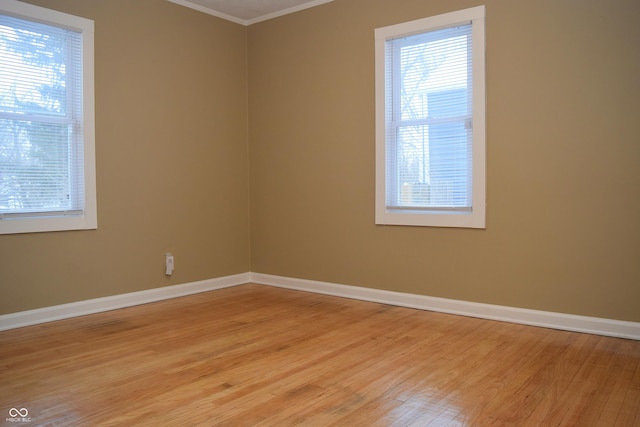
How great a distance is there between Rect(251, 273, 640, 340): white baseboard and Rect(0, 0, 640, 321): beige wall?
0.07 m

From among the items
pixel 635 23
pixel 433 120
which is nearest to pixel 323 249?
pixel 433 120

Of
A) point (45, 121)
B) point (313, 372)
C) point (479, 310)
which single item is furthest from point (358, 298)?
point (45, 121)

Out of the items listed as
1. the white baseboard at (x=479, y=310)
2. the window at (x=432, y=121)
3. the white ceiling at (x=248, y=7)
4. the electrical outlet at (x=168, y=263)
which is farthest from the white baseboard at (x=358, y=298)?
the white ceiling at (x=248, y=7)

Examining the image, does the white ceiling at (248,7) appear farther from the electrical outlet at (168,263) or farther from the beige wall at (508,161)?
the electrical outlet at (168,263)

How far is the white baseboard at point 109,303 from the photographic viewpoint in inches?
149

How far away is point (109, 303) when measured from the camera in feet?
14.1

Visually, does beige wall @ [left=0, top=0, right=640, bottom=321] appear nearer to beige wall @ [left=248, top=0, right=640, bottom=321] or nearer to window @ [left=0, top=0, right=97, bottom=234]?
beige wall @ [left=248, top=0, right=640, bottom=321]

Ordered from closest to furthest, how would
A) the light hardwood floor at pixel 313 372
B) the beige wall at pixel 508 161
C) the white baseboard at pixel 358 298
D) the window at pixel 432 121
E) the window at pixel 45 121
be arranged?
the light hardwood floor at pixel 313 372
the beige wall at pixel 508 161
the white baseboard at pixel 358 298
the window at pixel 45 121
the window at pixel 432 121

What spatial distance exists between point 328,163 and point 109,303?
228 centimetres

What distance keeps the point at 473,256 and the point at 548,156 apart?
3.03 feet

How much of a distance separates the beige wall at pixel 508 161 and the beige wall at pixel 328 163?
11 mm

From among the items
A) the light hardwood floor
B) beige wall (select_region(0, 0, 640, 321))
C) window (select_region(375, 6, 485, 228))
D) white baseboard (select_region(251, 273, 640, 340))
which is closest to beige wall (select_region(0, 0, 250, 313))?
beige wall (select_region(0, 0, 640, 321))

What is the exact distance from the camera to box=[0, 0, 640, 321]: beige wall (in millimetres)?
3480

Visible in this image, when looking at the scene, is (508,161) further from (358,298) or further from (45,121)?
(45,121)
